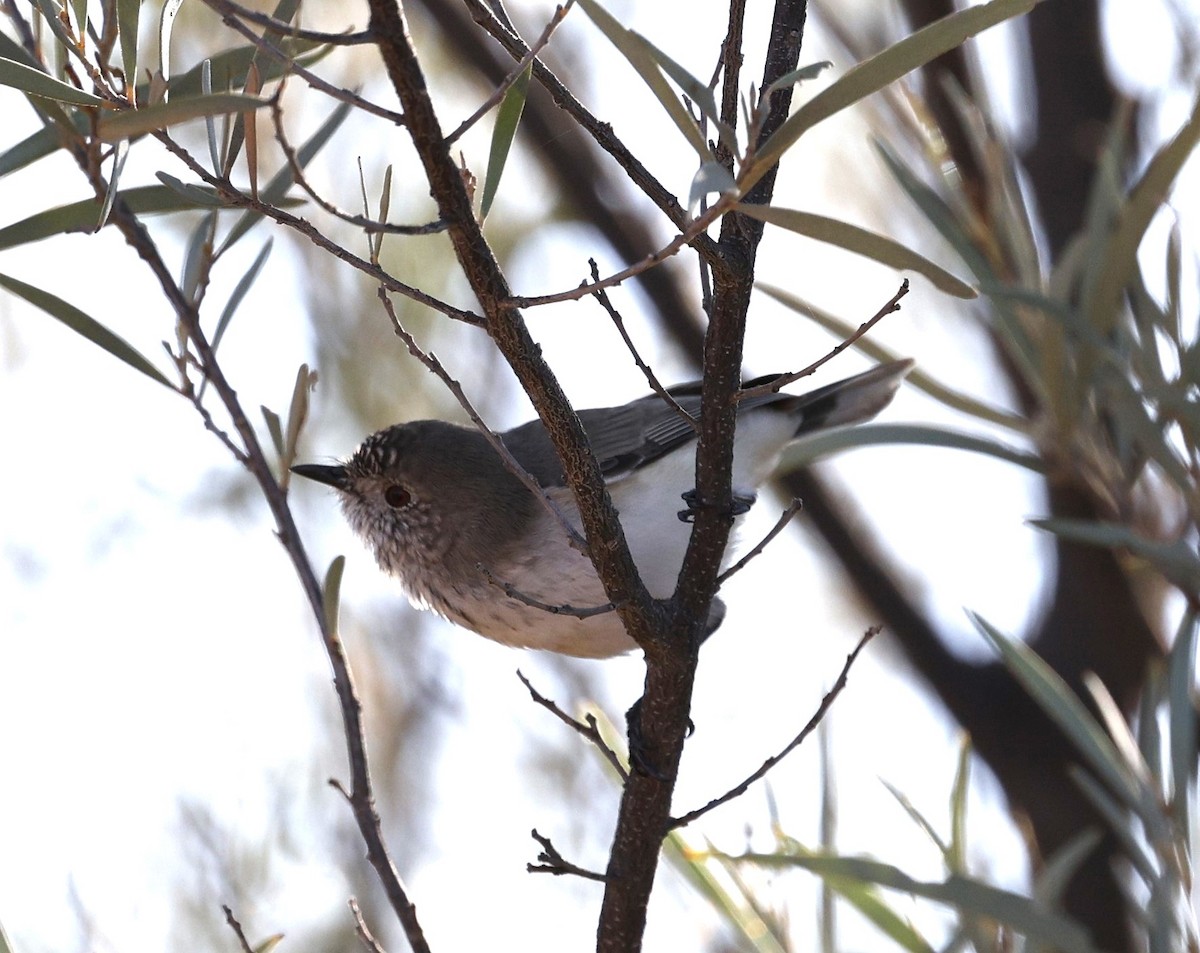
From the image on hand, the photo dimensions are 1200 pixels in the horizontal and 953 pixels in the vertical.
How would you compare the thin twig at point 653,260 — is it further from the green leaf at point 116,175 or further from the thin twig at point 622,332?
the green leaf at point 116,175

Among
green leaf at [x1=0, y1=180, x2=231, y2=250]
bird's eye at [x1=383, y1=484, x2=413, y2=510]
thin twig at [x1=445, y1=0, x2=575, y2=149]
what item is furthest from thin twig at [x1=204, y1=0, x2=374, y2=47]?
bird's eye at [x1=383, y1=484, x2=413, y2=510]

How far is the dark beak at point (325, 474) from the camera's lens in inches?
126

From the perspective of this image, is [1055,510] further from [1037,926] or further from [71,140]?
[71,140]

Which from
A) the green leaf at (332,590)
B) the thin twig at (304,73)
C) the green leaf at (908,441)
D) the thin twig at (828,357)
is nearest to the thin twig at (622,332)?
the thin twig at (828,357)

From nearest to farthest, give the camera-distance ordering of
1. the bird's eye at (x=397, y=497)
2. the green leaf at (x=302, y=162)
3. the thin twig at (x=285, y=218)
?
the thin twig at (x=285, y=218) < the green leaf at (x=302, y=162) < the bird's eye at (x=397, y=497)

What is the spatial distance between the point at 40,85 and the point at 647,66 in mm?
707

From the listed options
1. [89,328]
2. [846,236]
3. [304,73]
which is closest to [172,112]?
[304,73]

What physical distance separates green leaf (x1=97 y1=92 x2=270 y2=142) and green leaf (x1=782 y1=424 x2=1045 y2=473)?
64.2 inches

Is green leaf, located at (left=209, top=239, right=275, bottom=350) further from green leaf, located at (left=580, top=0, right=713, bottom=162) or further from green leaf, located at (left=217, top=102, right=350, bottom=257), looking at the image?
green leaf, located at (left=580, top=0, right=713, bottom=162)

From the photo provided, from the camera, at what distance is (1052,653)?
4.22 meters

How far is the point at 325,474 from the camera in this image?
126 inches

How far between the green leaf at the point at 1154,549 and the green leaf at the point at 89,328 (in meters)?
1.47

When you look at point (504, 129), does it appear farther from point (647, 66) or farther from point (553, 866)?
point (553, 866)

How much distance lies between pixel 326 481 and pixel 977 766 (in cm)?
234
